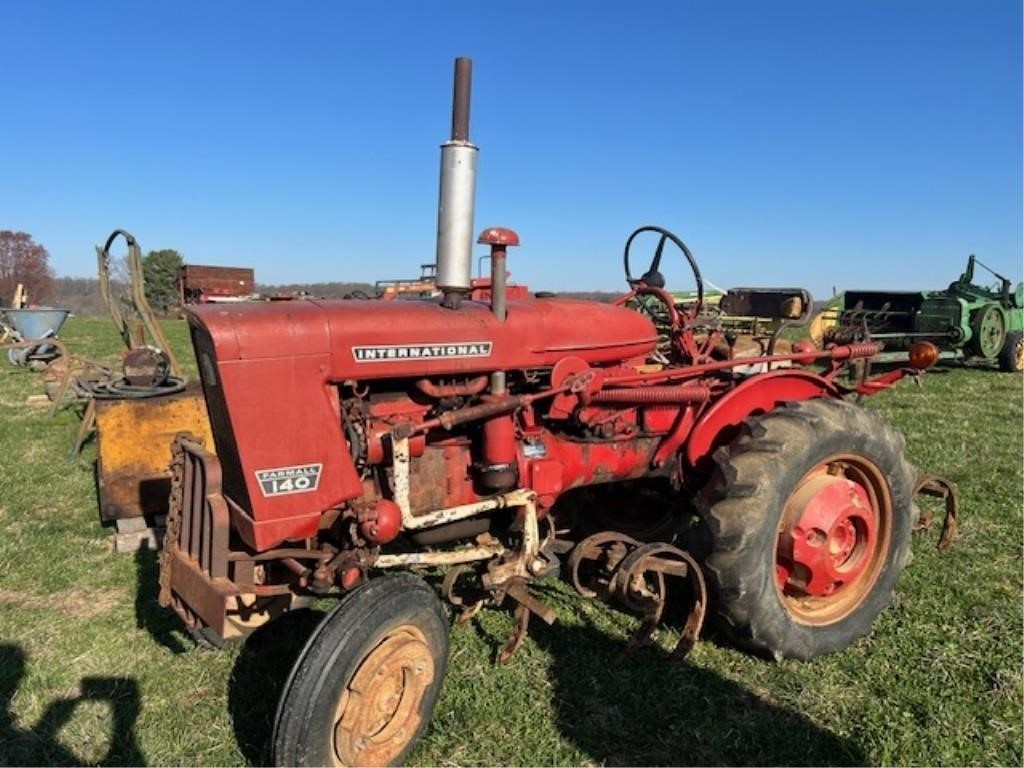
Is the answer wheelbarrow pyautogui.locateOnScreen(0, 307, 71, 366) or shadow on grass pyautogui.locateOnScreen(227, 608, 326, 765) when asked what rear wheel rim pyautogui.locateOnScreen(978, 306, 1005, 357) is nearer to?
shadow on grass pyautogui.locateOnScreen(227, 608, 326, 765)

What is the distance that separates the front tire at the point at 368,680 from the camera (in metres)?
2.20

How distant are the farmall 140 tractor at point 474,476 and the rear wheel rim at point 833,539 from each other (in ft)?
0.03

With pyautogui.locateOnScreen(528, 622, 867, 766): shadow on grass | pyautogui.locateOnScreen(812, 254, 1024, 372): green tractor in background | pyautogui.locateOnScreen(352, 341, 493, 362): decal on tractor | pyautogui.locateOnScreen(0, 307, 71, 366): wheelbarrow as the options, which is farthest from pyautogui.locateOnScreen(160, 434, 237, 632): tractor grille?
pyautogui.locateOnScreen(0, 307, 71, 366): wheelbarrow

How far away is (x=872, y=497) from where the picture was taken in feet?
11.5

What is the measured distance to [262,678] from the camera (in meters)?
3.05

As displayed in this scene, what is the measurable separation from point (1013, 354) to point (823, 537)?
1242 cm

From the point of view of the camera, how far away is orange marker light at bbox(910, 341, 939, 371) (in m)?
3.64

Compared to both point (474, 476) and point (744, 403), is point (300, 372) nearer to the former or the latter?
point (474, 476)

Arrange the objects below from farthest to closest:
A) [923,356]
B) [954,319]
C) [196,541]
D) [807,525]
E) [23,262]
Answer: [23,262] < [954,319] < [923,356] < [807,525] < [196,541]

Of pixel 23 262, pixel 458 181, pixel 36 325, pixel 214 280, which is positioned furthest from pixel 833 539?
pixel 23 262

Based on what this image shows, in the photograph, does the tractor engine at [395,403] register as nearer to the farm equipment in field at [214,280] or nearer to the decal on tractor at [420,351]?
the decal on tractor at [420,351]

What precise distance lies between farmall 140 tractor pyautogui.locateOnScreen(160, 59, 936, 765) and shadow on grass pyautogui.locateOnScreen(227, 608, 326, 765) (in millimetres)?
318

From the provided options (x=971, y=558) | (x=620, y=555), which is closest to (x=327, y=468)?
(x=620, y=555)

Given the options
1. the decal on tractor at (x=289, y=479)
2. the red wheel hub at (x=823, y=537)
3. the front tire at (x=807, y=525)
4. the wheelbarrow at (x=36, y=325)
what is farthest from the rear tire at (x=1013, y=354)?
the wheelbarrow at (x=36, y=325)
